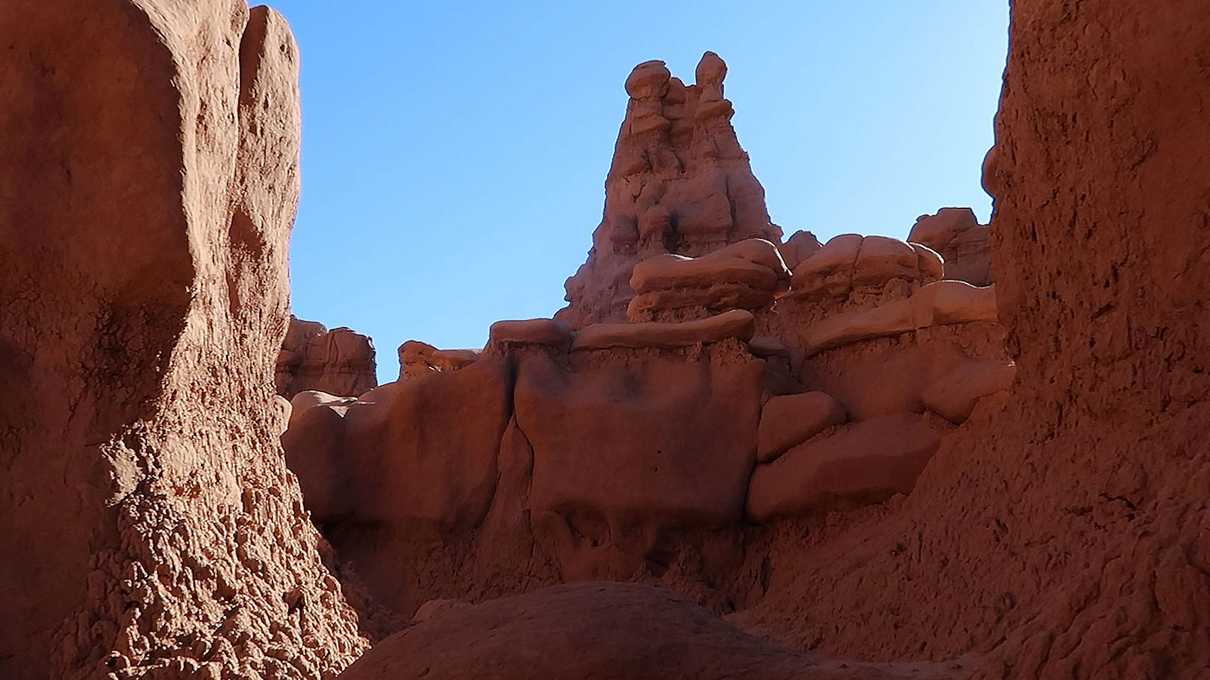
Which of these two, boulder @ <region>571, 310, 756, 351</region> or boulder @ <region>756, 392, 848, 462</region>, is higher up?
boulder @ <region>571, 310, 756, 351</region>


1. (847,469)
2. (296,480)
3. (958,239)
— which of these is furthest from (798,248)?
(296,480)

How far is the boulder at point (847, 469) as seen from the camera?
27.3 ft

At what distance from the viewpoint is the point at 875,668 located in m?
3.71

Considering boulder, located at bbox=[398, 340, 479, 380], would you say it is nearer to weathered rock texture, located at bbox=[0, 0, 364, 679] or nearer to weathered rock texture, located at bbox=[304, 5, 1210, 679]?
weathered rock texture, located at bbox=[304, 5, 1210, 679]

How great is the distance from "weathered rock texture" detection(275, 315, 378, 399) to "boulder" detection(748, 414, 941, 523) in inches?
381

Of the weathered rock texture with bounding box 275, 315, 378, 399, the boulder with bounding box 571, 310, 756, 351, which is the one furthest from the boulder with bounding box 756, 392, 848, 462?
the weathered rock texture with bounding box 275, 315, 378, 399

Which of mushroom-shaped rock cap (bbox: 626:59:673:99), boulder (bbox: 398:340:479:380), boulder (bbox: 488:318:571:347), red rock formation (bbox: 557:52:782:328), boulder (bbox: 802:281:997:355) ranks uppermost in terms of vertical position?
mushroom-shaped rock cap (bbox: 626:59:673:99)

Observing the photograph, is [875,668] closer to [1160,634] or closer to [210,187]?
[1160,634]

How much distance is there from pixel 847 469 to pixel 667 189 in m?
12.5

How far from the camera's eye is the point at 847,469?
8594mm

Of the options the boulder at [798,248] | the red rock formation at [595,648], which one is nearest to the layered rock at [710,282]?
the boulder at [798,248]

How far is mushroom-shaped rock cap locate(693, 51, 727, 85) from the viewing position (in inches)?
822

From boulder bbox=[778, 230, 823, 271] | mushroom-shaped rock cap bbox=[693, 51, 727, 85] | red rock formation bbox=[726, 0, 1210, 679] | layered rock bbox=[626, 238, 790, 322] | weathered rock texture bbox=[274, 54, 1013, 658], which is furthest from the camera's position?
mushroom-shaped rock cap bbox=[693, 51, 727, 85]

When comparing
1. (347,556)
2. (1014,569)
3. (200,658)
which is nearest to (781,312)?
(347,556)
